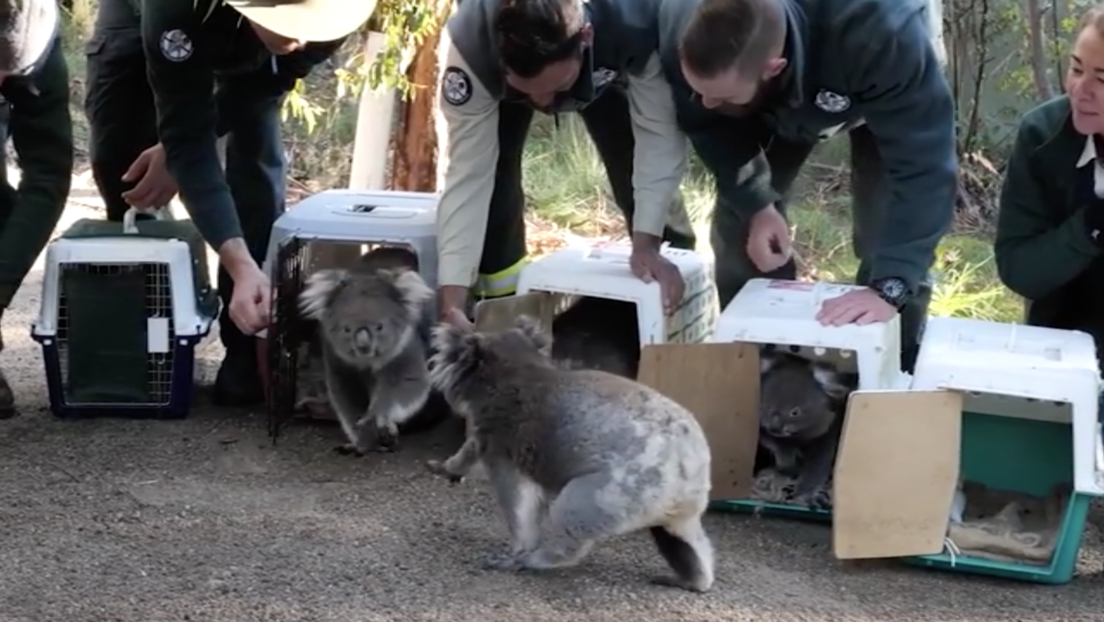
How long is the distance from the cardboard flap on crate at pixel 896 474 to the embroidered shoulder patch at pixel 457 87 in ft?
4.78

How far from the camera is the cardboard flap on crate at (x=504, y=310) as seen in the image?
163 inches

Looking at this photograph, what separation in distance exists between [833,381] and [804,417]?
0.14m

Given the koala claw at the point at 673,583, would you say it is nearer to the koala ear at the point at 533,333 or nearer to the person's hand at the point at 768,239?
the koala ear at the point at 533,333

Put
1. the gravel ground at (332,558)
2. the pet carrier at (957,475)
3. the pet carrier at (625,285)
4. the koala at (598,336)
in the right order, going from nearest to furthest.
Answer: the gravel ground at (332,558) → the pet carrier at (957,475) → the pet carrier at (625,285) → the koala at (598,336)

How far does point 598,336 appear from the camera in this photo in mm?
4289

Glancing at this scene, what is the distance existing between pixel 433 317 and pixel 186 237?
2.63ft

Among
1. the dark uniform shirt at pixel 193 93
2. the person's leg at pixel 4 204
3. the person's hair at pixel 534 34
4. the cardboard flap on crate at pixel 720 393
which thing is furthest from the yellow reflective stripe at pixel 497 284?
the person's leg at pixel 4 204

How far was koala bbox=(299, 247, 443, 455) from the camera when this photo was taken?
418cm

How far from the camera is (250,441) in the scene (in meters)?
4.25

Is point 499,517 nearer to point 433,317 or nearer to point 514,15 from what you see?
point 433,317

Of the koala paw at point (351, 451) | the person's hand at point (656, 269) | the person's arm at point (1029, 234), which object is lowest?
the koala paw at point (351, 451)

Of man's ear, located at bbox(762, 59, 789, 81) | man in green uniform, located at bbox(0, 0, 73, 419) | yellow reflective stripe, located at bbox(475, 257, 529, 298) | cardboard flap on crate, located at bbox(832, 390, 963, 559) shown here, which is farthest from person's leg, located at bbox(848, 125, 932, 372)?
man in green uniform, located at bbox(0, 0, 73, 419)

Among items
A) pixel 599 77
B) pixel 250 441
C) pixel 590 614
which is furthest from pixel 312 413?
pixel 590 614

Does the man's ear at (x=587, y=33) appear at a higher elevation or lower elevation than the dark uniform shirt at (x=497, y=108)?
higher
